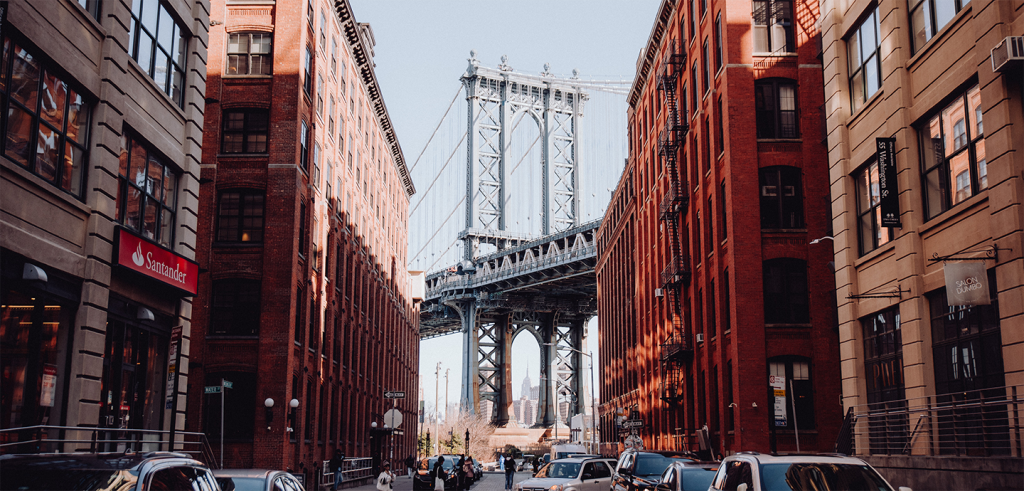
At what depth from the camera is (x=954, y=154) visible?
18.4m

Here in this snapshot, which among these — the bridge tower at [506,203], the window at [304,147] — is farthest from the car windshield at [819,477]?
the bridge tower at [506,203]

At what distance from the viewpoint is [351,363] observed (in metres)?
50.7

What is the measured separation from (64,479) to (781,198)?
30763 millimetres

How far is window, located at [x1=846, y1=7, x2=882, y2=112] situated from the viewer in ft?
71.6

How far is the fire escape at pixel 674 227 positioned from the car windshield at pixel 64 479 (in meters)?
35.1

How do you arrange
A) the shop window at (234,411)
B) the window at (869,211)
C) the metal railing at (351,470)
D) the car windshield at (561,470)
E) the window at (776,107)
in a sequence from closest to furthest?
the window at (869,211) → the car windshield at (561,470) → the shop window at (234,411) → the window at (776,107) → the metal railing at (351,470)

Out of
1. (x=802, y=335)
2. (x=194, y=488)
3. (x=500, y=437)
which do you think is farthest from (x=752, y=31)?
(x=500, y=437)

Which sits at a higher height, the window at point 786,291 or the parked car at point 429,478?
the window at point 786,291

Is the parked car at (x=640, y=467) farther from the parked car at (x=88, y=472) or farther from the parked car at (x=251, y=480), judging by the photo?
the parked car at (x=88, y=472)

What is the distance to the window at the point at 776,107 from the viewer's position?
3572cm

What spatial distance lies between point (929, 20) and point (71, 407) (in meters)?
18.6

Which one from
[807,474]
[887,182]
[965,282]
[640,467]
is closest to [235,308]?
[640,467]

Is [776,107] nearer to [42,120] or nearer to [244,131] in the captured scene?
[244,131]

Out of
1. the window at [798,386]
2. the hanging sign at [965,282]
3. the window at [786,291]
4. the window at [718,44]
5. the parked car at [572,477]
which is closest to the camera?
the hanging sign at [965,282]
